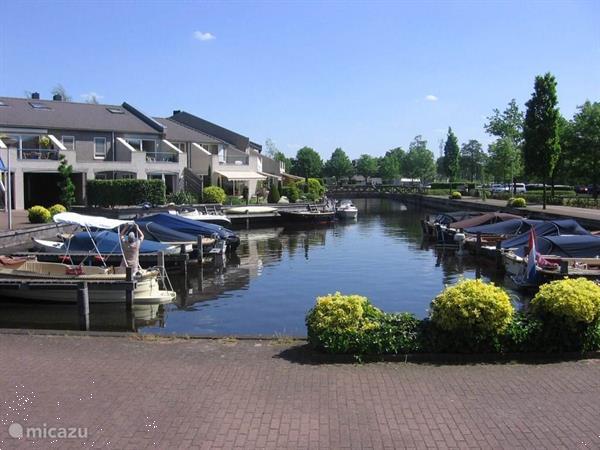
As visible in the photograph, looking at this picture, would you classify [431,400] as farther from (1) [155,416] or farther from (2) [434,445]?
(1) [155,416]

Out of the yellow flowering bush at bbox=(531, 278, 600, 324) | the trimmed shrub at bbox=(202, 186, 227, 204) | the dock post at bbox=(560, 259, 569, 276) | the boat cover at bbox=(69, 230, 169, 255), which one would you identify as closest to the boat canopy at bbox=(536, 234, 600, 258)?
the dock post at bbox=(560, 259, 569, 276)

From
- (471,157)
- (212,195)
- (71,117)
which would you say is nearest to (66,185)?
(71,117)

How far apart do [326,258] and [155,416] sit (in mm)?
25914

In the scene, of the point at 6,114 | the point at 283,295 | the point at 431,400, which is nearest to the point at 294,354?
the point at 431,400

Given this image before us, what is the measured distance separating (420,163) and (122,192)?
11429cm

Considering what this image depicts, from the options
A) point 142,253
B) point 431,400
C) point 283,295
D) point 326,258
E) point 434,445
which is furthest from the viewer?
point 326,258

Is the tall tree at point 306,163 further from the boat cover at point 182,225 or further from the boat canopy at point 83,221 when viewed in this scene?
the boat canopy at point 83,221

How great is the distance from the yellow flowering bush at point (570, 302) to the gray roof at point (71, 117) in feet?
158

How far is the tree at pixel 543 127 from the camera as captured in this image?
54.2 metres

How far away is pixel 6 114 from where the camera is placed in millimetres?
50500

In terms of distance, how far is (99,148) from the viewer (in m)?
54.6

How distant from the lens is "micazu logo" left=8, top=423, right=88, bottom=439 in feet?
21.7

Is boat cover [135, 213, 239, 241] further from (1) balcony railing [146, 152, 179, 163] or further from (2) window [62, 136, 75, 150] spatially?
(1) balcony railing [146, 152, 179, 163]

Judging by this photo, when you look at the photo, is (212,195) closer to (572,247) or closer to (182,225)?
(182,225)
